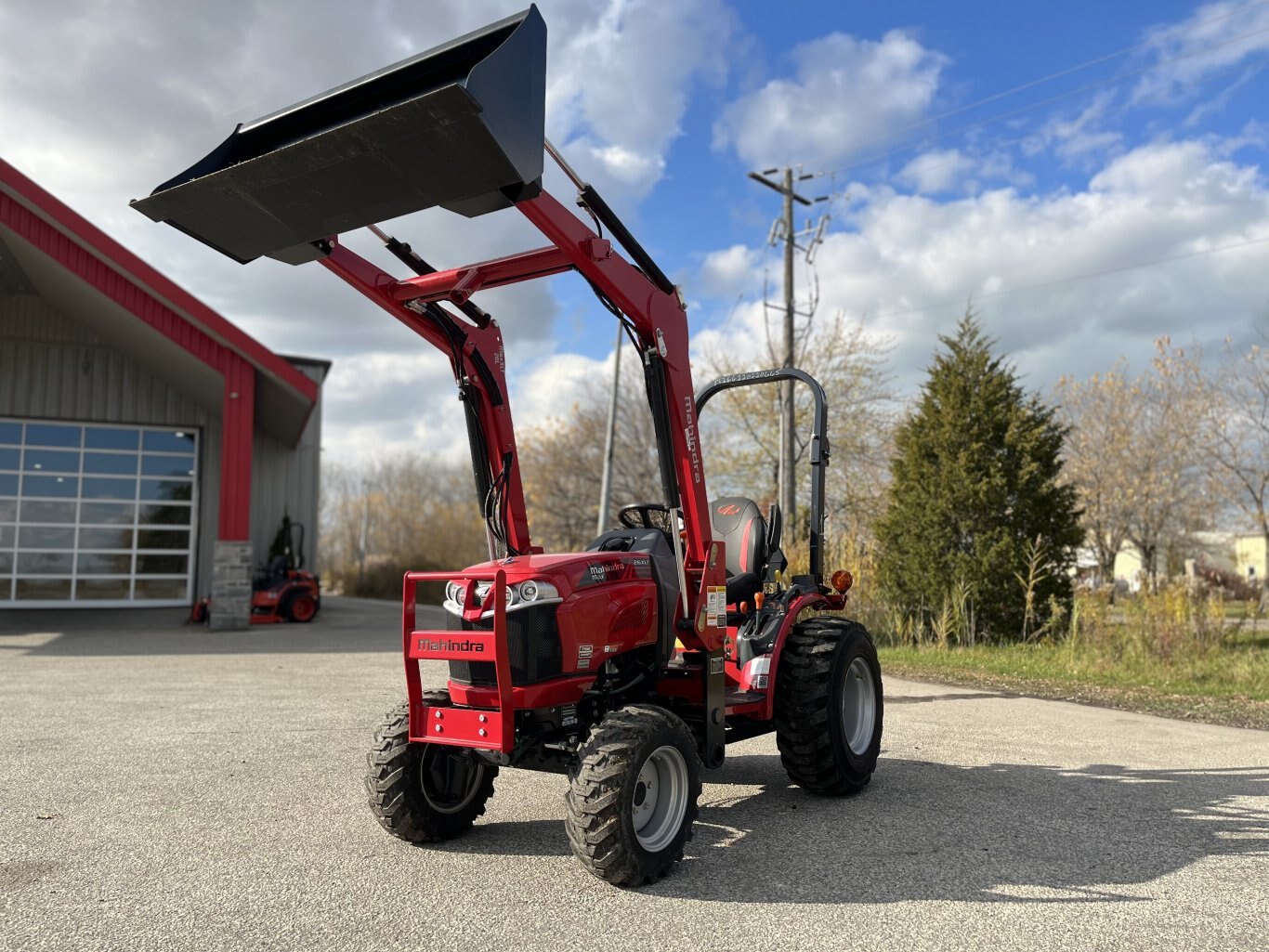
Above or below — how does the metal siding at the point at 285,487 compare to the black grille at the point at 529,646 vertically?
above

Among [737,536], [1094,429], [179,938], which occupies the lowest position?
[179,938]

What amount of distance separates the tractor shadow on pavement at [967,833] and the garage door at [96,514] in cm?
1677

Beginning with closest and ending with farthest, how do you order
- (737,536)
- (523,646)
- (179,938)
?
1. (179,938)
2. (523,646)
3. (737,536)

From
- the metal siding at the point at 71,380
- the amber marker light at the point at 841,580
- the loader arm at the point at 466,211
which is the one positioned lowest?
the amber marker light at the point at 841,580

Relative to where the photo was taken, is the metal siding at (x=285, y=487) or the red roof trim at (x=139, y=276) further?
the metal siding at (x=285, y=487)

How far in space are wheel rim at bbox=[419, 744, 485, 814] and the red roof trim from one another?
12995 millimetres

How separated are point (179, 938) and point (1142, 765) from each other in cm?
588

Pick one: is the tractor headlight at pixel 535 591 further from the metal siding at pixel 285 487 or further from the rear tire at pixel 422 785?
the metal siding at pixel 285 487

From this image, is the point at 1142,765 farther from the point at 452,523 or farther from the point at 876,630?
the point at 452,523

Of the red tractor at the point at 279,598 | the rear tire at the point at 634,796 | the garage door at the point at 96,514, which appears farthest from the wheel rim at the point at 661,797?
the garage door at the point at 96,514

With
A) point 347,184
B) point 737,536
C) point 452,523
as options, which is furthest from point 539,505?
point 347,184

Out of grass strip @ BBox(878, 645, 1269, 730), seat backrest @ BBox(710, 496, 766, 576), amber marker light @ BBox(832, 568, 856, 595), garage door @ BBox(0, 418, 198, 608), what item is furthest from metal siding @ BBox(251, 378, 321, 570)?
amber marker light @ BBox(832, 568, 856, 595)

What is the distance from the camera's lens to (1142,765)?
6762mm

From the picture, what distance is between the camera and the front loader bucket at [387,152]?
12.5 feet
